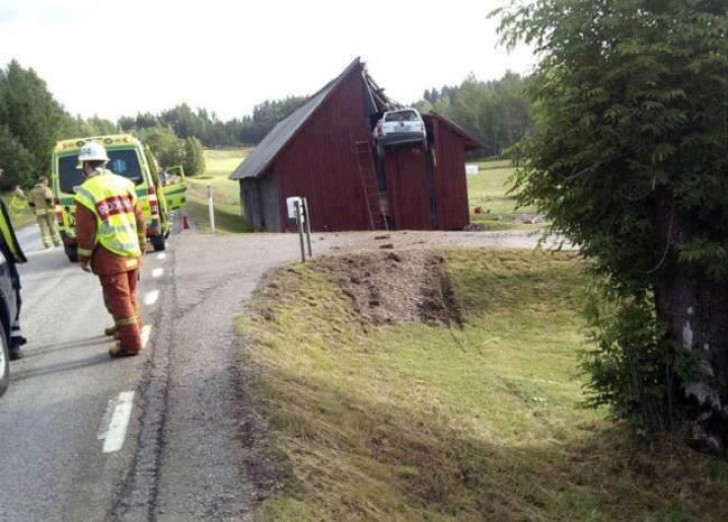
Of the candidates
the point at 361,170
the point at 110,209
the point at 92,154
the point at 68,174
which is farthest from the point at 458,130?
the point at 110,209

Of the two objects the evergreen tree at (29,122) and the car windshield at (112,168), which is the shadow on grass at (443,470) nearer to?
the car windshield at (112,168)

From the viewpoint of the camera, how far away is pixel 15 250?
7.13 metres

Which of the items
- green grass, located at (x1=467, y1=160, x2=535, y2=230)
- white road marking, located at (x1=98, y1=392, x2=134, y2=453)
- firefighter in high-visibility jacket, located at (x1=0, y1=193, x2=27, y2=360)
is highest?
firefighter in high-visibility jacket, located at (x1=0, y1=193, x2=27, y2=360)

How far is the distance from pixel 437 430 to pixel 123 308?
3.11 m

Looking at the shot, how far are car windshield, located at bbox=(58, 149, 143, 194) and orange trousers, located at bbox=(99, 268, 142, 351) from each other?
8.26 metres

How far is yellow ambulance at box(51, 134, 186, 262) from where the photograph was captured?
1449 centimetres

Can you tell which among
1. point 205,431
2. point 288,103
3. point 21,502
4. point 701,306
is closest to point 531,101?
point 701,306

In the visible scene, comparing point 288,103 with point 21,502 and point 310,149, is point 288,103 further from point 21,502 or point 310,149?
point 21,502

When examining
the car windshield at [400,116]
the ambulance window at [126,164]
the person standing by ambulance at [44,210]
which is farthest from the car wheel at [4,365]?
the car windshield at [400,116]

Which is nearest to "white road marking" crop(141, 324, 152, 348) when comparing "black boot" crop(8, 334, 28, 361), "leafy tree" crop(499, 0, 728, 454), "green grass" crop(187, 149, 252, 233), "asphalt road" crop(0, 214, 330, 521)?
"asphalt road" crop(0, 214, 330, 521)

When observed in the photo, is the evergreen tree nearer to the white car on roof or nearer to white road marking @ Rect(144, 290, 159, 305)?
the white car on roof

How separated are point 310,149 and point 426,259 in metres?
16.3

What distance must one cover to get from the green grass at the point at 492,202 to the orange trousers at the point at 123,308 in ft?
12.0

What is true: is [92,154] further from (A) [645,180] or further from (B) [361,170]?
(B) [361,170]
